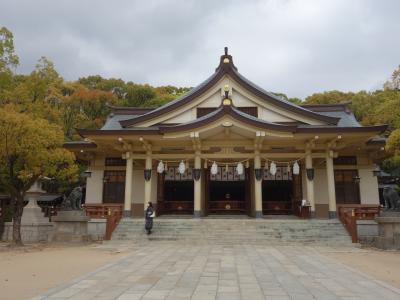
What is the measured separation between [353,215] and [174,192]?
35.8ft

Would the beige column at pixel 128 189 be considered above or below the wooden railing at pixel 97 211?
above

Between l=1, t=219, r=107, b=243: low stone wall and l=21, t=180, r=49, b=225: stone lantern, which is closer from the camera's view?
l=1, t=219, r=107, b=243: low stone wall

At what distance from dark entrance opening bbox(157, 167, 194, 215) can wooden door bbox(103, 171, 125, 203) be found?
2285mm

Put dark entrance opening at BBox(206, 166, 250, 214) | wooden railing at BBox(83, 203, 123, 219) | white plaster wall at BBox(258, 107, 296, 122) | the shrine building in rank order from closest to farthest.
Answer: wooden railing at BBox(83, 203, 123, 219) → the shrine building → white plaster wall at BBox(258, 107, 296, 122) → dark entrance opening at BBox(206, 166, 250, 214)

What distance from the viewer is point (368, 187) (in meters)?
19.1

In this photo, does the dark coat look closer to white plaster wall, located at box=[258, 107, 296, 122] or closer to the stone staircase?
the stone staircase

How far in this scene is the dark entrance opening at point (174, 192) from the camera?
19.9 m

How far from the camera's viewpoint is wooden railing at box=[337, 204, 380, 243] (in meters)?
14.3

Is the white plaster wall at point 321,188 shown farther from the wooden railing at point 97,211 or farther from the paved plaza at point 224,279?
the wooden railing at point 97,211

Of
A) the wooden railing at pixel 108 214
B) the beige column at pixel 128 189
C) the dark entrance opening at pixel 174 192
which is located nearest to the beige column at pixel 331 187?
the dark entrance opening at pixel 174 192

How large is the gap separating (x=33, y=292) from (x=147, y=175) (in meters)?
11.4

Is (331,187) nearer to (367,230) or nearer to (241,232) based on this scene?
(367,230)

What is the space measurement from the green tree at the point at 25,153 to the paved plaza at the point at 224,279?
6.15 m

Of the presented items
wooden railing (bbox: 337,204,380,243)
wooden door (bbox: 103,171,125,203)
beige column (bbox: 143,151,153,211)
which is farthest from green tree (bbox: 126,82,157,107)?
wooden railing (bbox: 337,204,380,243)
